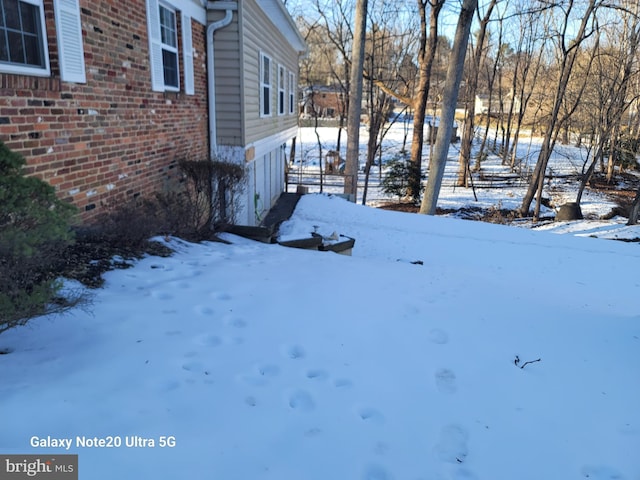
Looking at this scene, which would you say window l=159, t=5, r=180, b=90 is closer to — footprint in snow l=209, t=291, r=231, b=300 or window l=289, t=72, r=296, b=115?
footprint in snow l=209, t=291, r=231, b=300

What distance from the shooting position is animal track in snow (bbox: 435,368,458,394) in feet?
8.80

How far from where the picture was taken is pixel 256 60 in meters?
9.36

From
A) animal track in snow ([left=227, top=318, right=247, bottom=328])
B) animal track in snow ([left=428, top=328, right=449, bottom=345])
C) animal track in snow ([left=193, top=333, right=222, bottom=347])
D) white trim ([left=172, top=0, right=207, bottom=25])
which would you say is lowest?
animal track in snow ([left=428, top=328, right=449, bottom=345])

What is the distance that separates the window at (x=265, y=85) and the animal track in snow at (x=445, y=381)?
8.42m

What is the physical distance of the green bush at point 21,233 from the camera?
88.7 inches

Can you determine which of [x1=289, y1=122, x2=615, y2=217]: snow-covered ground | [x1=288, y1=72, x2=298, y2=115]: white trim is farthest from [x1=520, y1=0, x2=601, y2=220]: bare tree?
[x1=288, y1=72, x2=298, y2=115]: white trim

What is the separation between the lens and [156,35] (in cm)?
613

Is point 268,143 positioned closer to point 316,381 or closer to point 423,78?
point 316,381

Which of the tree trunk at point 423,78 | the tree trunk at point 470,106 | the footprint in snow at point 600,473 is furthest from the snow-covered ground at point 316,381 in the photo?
the tree trunk at point 470,106

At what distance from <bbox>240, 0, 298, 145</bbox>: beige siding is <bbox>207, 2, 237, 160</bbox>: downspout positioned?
10.8 inches

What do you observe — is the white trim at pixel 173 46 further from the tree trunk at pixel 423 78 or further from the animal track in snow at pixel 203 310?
the tree trunk at pixel 423 78

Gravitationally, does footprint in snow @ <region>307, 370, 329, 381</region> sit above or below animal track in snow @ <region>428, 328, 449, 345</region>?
above

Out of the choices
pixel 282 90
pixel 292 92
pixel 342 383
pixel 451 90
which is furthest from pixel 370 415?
pixel 292 92

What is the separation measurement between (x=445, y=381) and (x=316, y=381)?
80cm
